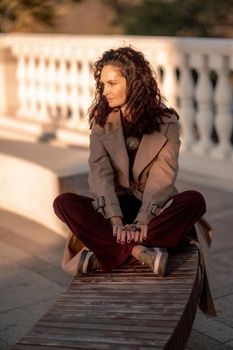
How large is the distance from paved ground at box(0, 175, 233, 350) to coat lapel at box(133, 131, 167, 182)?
2.92ft

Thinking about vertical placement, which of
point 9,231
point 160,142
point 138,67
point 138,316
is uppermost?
point 138,67

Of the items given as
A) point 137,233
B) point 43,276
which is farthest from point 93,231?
point 43,276

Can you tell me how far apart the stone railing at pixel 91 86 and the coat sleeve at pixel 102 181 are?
3.19 metres

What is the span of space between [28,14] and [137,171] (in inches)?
505

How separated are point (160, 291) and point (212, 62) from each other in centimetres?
419

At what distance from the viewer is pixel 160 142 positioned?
4227 millimetres

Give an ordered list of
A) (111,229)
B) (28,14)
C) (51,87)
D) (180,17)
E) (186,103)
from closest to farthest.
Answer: (111,229) < (186,103) < (51,87) < (28,14) < (180,17)

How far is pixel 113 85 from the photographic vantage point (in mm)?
4258

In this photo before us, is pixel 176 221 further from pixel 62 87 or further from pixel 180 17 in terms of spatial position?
pixel 180 17

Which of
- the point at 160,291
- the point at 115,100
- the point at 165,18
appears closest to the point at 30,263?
the point at 115,100

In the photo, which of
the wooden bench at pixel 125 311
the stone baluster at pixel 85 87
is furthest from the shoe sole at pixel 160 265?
the stone baluster at pixel 85 87

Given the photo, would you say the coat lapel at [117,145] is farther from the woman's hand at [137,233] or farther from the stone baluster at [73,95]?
the stone baluster at [73,95]

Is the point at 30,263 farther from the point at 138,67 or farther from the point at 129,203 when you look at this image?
the point at 138,67

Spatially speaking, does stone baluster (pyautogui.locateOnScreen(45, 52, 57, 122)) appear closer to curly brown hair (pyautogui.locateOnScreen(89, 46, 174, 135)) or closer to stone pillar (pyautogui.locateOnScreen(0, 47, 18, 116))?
stone pillar (pyautogui.locateOnScreen(0, 47, 18, 116))
